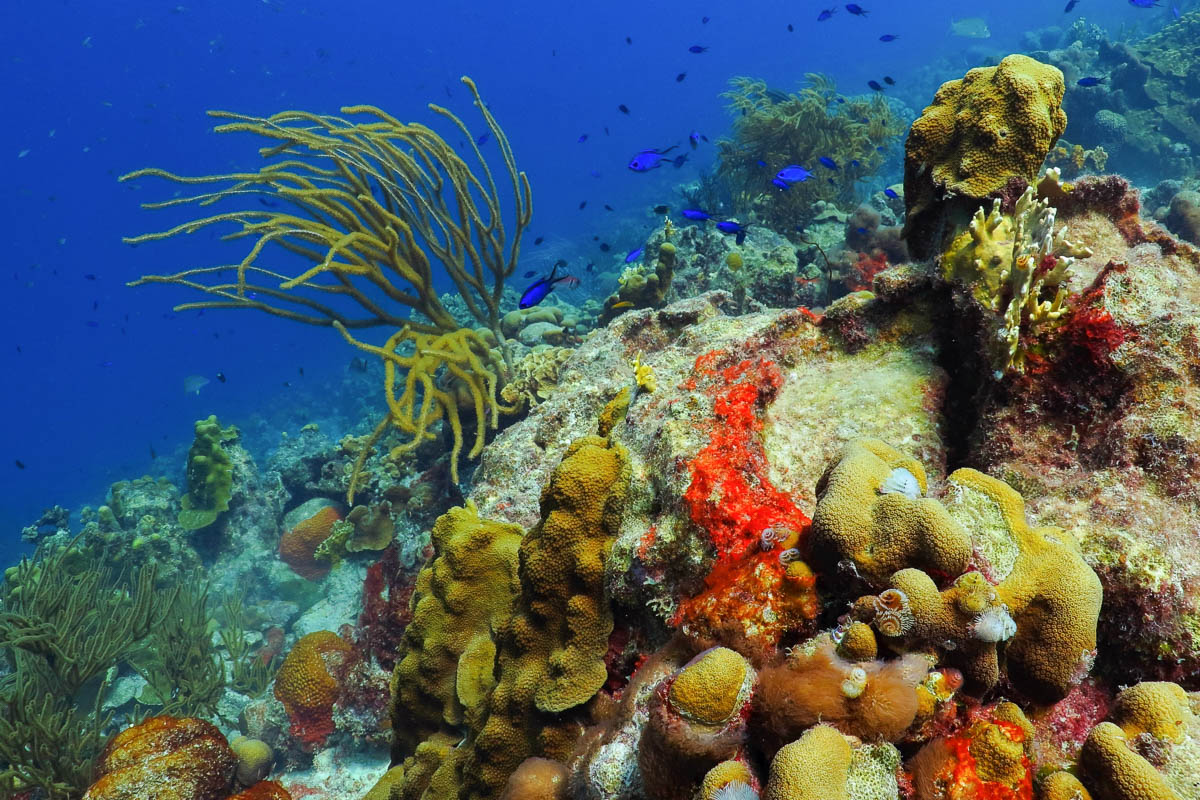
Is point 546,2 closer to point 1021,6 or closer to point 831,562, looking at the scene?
point 1021,6

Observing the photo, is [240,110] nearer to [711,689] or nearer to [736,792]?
[711,689]

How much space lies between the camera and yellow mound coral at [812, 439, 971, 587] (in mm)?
1492

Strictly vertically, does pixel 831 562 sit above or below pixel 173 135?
below

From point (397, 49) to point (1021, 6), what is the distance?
→ 10391 cm

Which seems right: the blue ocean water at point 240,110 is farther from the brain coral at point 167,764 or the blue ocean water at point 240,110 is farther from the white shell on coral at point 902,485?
the white shell on coral at point 902,485

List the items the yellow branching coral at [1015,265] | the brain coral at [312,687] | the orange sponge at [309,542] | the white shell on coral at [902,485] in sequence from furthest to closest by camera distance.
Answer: the orange sponge at [309,542] → the brain coral at [312,687] → the yellow branching coral at [1015,265] → the white shell on coral at [902,485]

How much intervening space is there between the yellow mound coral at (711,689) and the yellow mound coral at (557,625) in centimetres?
81

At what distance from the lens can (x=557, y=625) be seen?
7.78 feet

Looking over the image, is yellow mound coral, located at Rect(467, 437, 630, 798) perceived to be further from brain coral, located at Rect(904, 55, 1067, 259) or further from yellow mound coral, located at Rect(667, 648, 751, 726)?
brain coral, located at Rect(904, 55, 1067, 259)

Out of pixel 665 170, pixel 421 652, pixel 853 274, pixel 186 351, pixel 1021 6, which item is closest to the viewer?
pixel 421 652

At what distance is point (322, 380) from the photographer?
32.3 metres

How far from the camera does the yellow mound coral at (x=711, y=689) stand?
1.42 metres

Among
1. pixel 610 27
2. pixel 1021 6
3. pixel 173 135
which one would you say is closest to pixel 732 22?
pixel 610 27

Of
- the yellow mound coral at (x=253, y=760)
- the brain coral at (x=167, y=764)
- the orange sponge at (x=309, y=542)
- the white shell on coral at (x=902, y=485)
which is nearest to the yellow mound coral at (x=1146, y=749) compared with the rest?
the white shell on coral at (x=902, y=485)
